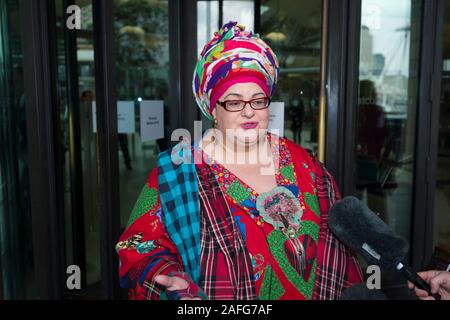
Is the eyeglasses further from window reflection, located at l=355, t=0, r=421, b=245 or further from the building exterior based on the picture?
window reflection, located at l=355, t=0, r=421, b=245

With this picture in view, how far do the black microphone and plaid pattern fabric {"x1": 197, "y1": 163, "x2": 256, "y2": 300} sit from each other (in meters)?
0.27

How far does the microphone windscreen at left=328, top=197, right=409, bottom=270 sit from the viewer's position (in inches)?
42.1

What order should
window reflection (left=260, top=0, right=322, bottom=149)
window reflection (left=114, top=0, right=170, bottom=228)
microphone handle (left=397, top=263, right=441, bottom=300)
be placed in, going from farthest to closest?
1. window reflection (left=114, top=0, right=170, bottom=228)
2. window reflection (left=260, top=0, right=322, bottom=149)
3. microphone handle (left=397, top=263, right=441, bottom=300)

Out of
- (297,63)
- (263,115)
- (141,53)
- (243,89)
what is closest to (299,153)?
(263,115)

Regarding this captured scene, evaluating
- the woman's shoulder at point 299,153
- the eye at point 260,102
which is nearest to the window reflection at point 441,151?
the woman's shoulder at point 299,153

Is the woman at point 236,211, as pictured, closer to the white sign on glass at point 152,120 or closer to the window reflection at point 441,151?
the white sign on glass at point 152,120

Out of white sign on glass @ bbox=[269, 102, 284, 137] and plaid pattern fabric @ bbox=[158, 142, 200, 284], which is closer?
plaid pattern fabric @ bbox=[158, 142, 200, 284]

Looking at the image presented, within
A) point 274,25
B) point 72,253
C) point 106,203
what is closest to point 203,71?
point 106,203

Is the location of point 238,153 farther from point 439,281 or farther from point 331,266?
point 439,281

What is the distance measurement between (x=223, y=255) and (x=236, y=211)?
0.47ft

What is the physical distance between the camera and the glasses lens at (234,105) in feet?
4.50

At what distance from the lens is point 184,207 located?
1248 mm

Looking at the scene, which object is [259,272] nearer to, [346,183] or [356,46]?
[346,183]

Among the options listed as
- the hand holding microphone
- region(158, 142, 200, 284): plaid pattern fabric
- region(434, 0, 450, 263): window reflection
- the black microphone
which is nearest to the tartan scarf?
region(158, 142, 200, 284): plaid pattern fabric
